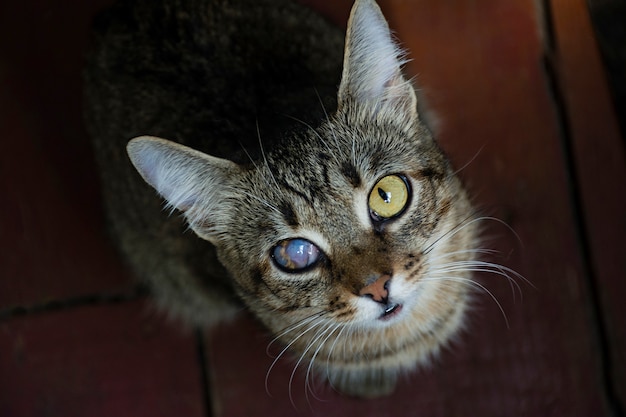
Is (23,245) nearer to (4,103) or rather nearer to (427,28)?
(4,103)

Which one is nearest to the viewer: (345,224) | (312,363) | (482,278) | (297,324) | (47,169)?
(345,224)

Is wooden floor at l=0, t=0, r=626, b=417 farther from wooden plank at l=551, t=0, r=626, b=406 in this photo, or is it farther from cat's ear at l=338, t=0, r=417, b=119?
cat's ear at l=338, t=0, r=417, b=119

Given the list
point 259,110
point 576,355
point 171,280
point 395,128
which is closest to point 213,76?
point 259,110

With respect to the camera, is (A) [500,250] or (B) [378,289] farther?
(A) [500,250]

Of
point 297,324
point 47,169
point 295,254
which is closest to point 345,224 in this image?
point 295,254

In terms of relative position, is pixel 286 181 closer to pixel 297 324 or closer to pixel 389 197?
pixel 389 197

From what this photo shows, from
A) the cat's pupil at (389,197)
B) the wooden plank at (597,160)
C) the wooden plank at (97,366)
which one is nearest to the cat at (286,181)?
the cat's pupil at (389,197)

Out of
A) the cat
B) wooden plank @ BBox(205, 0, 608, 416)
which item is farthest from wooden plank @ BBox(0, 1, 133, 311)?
wooden plank @ BBox(205, 0, 608, 416)

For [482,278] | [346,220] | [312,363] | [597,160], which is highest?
[597,160]
